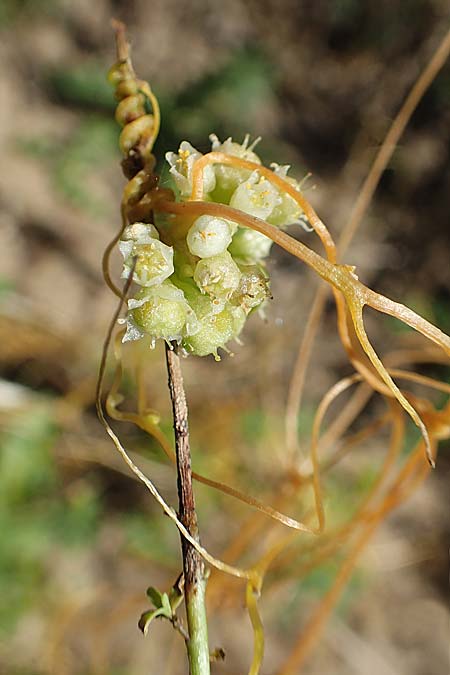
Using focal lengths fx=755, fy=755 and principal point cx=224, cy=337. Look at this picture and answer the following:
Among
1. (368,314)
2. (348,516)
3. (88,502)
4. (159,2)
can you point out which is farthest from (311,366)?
(159,2)

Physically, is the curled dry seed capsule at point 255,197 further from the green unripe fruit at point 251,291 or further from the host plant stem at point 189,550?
the host plant stem at point 189,550

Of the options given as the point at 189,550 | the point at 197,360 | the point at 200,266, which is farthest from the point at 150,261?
the point at 197,360

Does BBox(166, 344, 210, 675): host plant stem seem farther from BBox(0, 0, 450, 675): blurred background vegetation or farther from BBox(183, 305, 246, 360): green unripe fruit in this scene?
BBox(0, 0, 450, 675): blurred background vegetation

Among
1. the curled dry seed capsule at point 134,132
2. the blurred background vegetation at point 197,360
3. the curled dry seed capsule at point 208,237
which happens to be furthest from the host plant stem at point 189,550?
the blurred background vegetation at point 197,360

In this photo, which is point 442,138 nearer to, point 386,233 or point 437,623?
point 386,233

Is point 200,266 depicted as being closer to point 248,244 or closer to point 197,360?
point 248,244

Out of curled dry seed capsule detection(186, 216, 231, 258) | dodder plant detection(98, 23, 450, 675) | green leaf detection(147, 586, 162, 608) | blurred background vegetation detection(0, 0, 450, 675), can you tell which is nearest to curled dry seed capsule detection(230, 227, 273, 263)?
dodder plant detection(98, 23, 450, 675)
